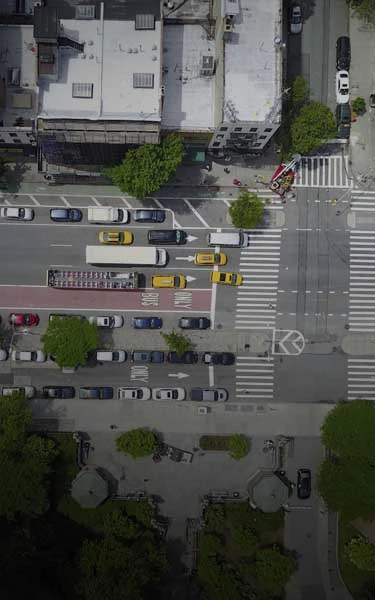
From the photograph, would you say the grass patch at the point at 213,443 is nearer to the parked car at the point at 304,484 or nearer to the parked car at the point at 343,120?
the parked car at the point at 304,484

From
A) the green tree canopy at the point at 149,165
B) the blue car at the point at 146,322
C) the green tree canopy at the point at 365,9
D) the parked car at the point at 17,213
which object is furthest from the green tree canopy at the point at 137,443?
the green tree canopy at the point at 365,9

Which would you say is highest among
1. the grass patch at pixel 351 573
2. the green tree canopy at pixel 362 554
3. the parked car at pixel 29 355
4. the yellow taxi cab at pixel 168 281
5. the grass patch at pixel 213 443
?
the yellow taxi cab at pixel 168 281

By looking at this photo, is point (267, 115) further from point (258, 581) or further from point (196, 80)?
point (258, 581)

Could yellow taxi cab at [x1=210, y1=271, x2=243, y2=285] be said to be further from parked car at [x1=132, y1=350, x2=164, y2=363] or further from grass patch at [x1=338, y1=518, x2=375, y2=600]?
grass patch at [x1=338, y1=518, x2=375, y2=600]

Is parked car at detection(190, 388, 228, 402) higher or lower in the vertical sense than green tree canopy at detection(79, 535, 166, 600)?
higher

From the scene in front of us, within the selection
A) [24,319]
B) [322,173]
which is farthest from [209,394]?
[322,173]

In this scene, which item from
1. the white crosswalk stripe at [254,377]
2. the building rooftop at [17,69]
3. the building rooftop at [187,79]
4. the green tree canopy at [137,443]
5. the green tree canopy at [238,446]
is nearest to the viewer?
the building rooftop at [17,69]

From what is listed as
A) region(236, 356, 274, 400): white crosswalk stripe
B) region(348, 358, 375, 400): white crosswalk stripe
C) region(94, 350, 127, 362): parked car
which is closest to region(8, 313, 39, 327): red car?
region(94, 350, 127, 362): parked car
